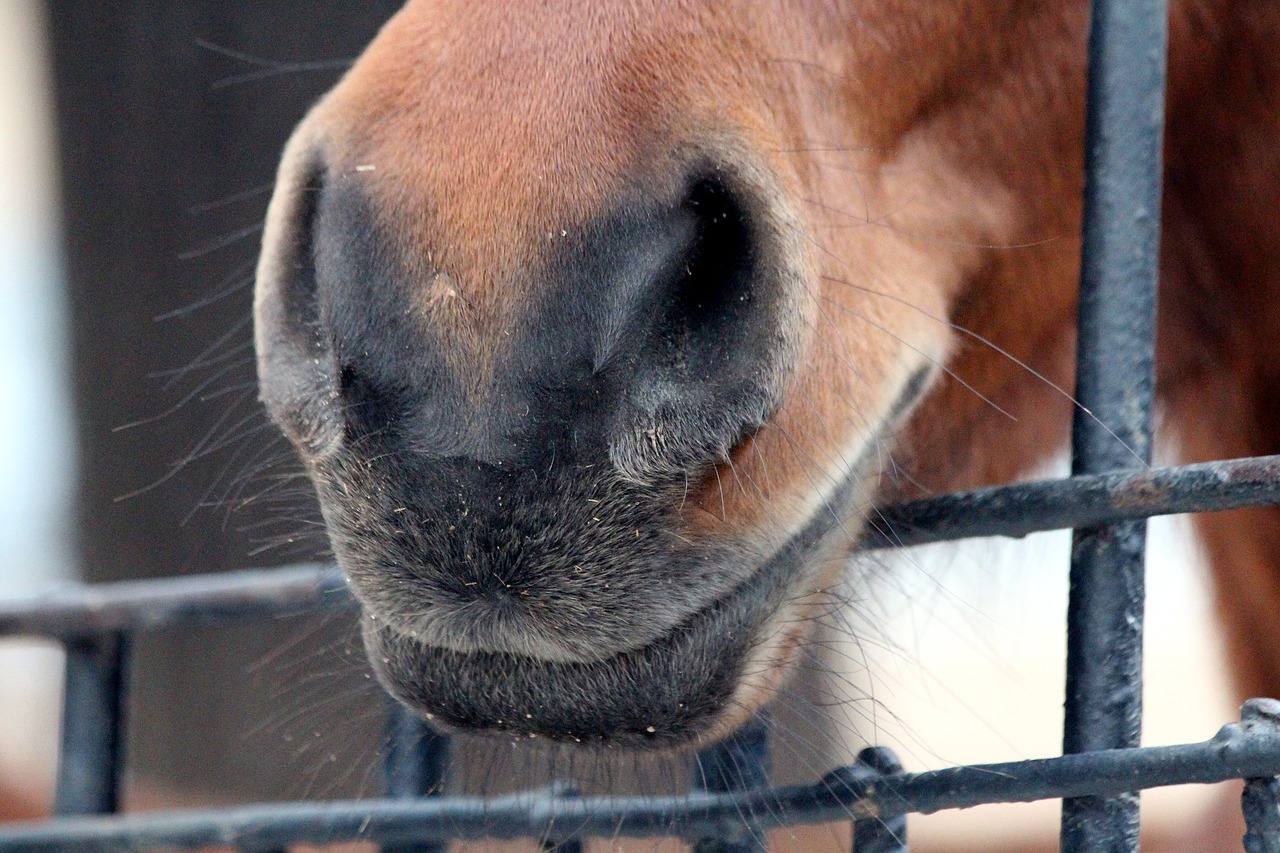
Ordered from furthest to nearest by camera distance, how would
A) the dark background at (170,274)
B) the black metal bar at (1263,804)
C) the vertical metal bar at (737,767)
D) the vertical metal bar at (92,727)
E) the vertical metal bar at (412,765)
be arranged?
the dark background at (170,274) → the vertical metal bar at (92,727) → the vertical metal bar at (412,765) → the vertical metal bar at (737,767) → the black metal bar at (1263,804)

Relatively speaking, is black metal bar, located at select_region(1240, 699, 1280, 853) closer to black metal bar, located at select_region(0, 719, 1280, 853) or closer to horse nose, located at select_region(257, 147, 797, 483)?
black metal bar, located at select_region(0, 719, 1280, 853)

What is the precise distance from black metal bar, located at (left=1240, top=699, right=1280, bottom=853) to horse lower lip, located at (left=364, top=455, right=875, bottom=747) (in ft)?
0.86

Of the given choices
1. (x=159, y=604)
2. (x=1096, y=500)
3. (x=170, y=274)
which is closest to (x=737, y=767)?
(x=1096, y=500)

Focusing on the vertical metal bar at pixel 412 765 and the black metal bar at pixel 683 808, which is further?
the vertical metal bar at pixel 412 765

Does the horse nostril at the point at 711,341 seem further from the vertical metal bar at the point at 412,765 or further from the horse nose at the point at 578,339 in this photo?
the vertical metal bar at the point at 412,765

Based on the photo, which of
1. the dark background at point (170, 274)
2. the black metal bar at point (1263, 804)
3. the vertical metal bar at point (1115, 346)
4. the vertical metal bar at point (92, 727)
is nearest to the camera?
the black metal bar at point (1263, 804)

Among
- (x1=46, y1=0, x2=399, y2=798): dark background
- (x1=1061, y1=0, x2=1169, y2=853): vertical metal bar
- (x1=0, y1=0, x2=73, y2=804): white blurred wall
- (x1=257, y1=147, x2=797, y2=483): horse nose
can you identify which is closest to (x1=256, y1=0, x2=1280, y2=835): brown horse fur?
(x1=257, y1=147, x2=797, y2=483): horse nose

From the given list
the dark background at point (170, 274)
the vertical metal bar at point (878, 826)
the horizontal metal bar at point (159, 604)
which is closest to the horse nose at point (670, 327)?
the vertical metal bar at point (878, 826)

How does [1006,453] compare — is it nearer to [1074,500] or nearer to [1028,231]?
[1028,231]

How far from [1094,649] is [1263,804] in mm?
124

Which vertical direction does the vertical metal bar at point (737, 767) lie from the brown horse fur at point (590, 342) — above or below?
below

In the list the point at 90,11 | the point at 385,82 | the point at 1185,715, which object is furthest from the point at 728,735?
the point at 1185,715

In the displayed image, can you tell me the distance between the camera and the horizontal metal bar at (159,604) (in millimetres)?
1144

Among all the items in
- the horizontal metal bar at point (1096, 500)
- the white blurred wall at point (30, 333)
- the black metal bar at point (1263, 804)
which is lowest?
the black metal bar at point (1263, 804)
